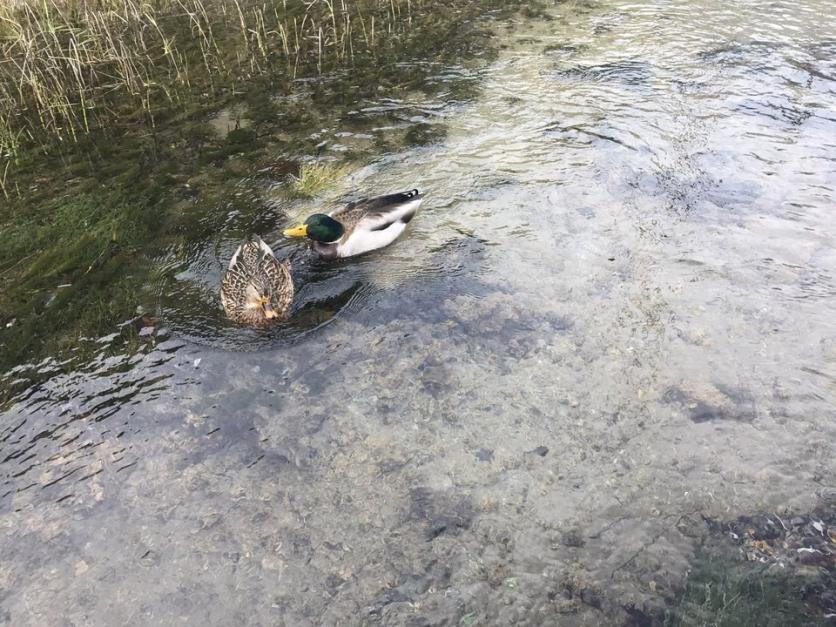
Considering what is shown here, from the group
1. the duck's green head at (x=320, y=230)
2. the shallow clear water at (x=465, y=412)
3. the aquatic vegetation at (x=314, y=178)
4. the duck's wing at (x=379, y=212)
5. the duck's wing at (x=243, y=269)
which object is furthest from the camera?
the aquatic vegetation at (x=314, y=178)

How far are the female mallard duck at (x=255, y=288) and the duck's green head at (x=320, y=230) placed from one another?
51 cm

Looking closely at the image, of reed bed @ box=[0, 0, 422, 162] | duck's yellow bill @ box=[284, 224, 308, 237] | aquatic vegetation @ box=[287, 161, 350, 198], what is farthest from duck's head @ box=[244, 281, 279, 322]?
reed bed @ box=[0, 0, 422, 162]

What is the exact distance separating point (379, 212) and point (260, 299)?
5.11 feet

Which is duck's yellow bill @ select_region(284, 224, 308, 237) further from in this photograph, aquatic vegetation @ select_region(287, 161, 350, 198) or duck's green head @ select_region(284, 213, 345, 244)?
aquatic vegetation @ select_region(287, 161, 350, 198)

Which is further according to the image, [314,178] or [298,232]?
[314,178]

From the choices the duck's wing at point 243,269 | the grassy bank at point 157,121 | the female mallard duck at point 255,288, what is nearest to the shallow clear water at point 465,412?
the female mallard duck at point 255,288

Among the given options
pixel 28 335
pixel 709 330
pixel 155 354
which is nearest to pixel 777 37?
pixel 709 330

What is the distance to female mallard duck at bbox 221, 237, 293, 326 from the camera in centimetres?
516

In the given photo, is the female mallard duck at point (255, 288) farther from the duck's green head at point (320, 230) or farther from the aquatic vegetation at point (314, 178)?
the aquatic vegetation at point (314, 178)

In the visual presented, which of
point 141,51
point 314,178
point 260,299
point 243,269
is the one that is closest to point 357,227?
point 243,269

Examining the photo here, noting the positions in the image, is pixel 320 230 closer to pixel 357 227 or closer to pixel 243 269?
pixel 357 227

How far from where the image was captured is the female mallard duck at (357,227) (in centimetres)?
587

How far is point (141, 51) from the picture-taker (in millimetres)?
9922

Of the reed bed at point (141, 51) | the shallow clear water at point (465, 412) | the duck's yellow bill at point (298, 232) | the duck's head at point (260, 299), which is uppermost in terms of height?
the reed bed at point (141, 51)
